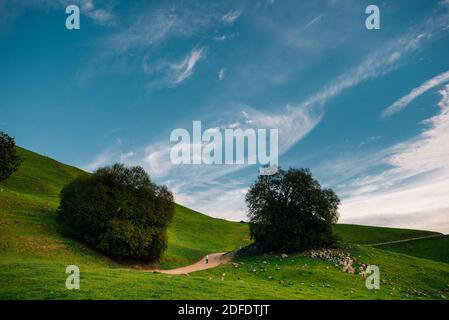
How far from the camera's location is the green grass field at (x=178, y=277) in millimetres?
23297

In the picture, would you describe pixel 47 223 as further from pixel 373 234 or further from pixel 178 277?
pixel 373 234

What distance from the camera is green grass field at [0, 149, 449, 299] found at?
23.3 m

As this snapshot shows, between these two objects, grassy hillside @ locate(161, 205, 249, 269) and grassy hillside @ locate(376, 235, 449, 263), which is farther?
grassy hillside @ locate(376, 235, 449, 263)

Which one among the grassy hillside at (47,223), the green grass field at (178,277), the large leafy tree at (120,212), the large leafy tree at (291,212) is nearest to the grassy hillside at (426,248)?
the green grass field at (178,277)

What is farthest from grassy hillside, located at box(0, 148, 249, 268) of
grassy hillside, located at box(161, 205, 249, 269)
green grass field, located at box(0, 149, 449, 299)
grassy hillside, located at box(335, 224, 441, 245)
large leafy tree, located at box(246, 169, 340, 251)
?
grassy hillside, located at box(335, 224, 441, 245)

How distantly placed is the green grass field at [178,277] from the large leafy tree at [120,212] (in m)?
2.46

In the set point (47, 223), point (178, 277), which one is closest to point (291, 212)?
point (178, 277)

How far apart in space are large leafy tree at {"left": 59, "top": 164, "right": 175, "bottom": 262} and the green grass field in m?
2.46

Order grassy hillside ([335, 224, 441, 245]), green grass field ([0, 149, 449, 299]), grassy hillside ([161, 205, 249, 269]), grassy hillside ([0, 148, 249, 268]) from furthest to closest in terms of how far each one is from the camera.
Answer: grassy hillside ([335, 224, 441, 245])
grassy hillside ([161, 205, 249, 269])
grassy hillside ([0, 148, 249, 268])
green grass field ([0, 149, 449, 299])

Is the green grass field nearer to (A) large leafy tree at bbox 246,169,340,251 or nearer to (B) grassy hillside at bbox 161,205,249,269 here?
(B) grassy hillside at bbox 161,205,249,269

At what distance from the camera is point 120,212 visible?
173 feet

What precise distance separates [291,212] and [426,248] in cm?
4917
